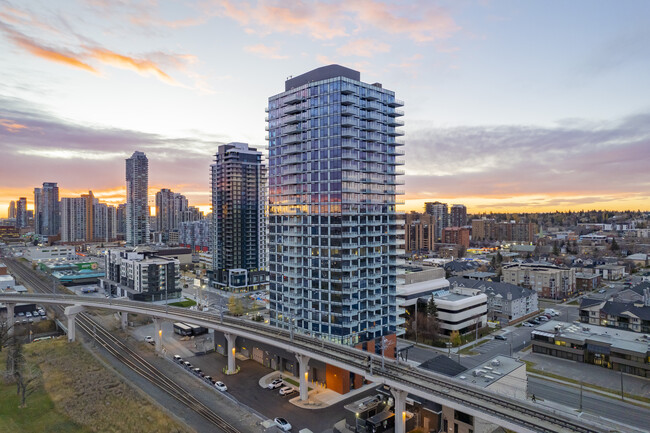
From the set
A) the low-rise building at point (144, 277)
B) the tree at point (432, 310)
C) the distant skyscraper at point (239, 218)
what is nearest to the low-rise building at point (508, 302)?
the tree at point (432, 310)

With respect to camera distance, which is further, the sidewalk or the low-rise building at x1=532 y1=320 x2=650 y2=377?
the low-rise building at x1=532 y1=320 x2=650 y2=377

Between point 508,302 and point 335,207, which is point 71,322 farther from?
point 508,302

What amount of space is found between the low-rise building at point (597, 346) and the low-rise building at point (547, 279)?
59900mm

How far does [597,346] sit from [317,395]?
58.5 meters

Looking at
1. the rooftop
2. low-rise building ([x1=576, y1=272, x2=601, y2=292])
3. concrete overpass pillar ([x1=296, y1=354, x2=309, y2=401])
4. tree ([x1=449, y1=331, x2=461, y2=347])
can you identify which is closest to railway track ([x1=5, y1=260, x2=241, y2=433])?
concrete overpass pillar ([x1=296, y1=354, x2=309, y2=401])

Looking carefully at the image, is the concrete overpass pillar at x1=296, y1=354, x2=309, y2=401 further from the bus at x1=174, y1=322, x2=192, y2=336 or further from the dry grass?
the bus at x1=174, y1=322, x2=192, y2=336

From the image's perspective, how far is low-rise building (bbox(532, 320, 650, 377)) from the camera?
73875mm

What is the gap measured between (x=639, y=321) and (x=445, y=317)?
47.0 metres

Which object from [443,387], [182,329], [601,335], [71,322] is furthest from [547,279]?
[71,322]

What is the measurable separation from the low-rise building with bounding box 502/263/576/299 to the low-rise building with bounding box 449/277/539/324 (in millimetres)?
28914

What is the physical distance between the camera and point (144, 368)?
2992 inches

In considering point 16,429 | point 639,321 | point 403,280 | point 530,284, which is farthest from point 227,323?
point 530,284

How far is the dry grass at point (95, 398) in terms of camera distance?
54.0m

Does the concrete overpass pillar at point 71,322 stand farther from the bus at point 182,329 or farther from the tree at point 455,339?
the tree at point 455,339
